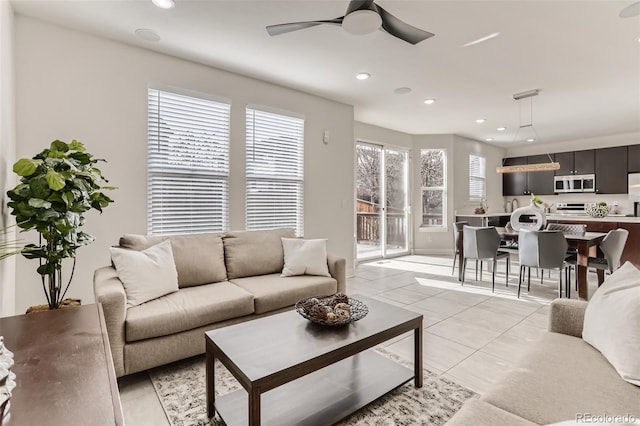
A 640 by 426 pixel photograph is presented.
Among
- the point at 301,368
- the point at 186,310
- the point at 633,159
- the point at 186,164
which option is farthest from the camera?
the point at 633,159

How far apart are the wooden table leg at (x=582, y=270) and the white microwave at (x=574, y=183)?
15.3 feet

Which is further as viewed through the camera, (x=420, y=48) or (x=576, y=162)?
(x=576, y=162)

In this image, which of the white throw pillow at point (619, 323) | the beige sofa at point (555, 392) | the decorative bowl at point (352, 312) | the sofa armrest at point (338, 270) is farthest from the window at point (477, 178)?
the beige sofa at point (555, 392)

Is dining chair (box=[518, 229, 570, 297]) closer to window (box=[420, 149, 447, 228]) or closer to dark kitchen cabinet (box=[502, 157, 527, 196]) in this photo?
window (box=[420, 149, 447, 228])

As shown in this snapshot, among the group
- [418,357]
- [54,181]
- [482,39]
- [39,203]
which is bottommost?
[418,357]

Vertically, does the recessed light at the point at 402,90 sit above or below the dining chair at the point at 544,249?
above

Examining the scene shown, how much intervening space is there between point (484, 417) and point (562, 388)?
1.37 feet

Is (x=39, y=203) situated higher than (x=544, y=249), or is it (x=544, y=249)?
(x=39, y=203)

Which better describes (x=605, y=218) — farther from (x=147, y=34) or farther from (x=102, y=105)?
(x=102, y=105)

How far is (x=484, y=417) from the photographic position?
3.39 ft

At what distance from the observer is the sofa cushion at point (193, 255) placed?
8.79 ft

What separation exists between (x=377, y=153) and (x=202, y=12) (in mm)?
Answer: 4573

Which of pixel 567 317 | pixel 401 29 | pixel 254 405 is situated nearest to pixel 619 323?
pixel 567 317

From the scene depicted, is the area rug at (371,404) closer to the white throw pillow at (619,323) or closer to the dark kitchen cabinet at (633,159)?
the white throw pillow at (619,323)
